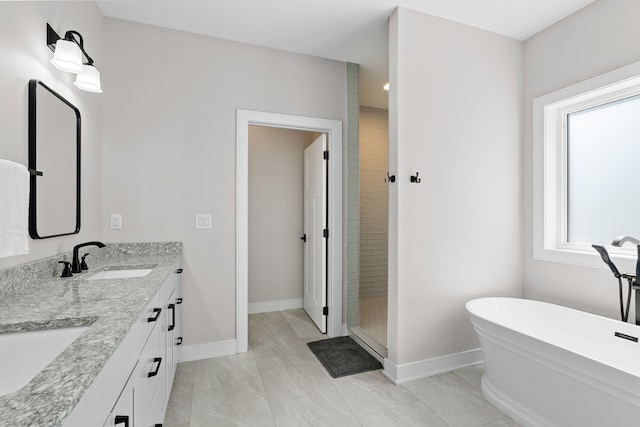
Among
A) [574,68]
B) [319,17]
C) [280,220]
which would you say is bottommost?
[280,220]

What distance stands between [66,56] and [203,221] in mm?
1366

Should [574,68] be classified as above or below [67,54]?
above

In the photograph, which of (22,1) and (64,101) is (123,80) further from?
(22,1)

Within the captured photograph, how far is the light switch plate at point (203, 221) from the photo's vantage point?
2.53 meters

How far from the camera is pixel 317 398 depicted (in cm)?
201

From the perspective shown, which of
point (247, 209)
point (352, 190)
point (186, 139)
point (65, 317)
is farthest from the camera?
point (352, 190)

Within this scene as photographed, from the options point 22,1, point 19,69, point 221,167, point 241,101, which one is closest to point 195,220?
point 221,167

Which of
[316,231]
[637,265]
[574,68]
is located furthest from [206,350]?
[574,68]

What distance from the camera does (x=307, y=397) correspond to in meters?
2.02

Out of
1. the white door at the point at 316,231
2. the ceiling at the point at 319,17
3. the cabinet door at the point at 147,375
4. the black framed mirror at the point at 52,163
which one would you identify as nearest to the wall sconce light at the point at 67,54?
the black framed mirror at the point at 52,163

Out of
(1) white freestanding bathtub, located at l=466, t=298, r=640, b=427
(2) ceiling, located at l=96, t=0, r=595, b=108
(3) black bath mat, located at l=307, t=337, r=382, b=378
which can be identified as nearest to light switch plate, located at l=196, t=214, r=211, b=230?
(3) black bath mat, located at l=307, t=337, r=382, b=378

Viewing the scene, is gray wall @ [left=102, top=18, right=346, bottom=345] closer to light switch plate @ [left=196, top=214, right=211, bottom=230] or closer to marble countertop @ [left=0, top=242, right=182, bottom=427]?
light switch plate @ [left=196, top=214, right=211, bottom=230]

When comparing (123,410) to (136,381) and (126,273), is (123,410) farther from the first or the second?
(126,273)

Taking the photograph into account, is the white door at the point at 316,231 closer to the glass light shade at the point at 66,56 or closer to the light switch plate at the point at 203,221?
the light switch plate at the point at 203,221
